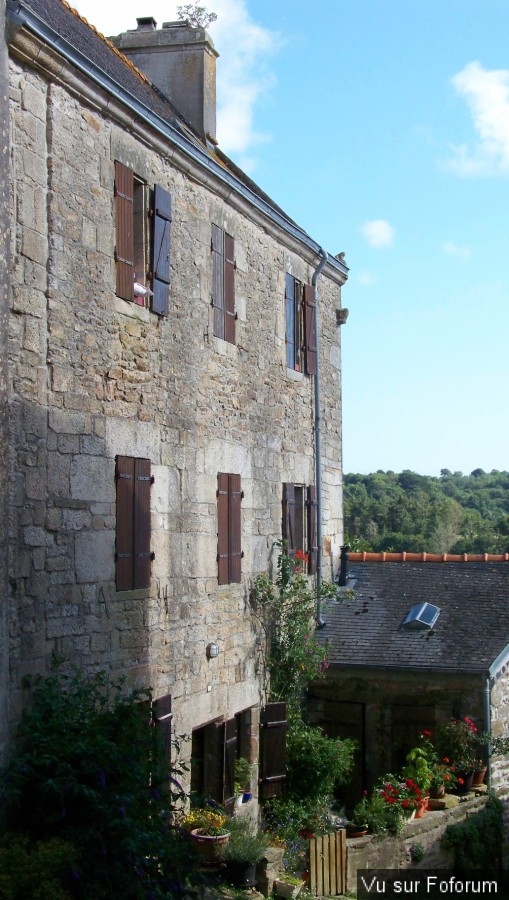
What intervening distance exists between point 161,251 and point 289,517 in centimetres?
414

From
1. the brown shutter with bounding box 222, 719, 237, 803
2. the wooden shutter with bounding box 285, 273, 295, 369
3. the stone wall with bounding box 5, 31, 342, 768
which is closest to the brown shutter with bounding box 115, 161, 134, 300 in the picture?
the stone wall with bounding box 5, 31, 342, 768

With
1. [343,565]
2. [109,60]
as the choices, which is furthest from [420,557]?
[109,60]

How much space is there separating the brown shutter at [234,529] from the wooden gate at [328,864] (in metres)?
2.73

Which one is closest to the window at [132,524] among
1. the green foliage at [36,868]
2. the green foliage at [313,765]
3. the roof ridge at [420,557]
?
the green foliage at [36,868]

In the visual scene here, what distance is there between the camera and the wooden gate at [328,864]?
10.3 metres

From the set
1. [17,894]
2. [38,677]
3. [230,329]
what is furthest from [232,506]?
[17,894]

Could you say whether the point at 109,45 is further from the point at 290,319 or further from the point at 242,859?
the point at 242,859

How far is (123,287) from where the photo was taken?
9.16 metres

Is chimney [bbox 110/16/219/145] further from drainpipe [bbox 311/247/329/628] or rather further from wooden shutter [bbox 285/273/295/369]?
drainpipe [bbox 311/247/329/628]

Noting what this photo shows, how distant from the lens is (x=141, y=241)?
9672mm

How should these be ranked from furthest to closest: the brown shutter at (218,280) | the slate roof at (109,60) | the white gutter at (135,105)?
the brown shutter at (218,280), the slate roof at (109,60), the white gutter at (135,105)

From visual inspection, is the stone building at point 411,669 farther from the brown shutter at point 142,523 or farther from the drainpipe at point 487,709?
the brown shutter at point 142,523

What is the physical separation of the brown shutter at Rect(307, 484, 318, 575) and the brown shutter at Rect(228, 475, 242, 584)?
2.21 m

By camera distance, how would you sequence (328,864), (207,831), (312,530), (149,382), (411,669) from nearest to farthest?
(207,831) → (149,382) → (328,864) → (411,669) → (312,530)
